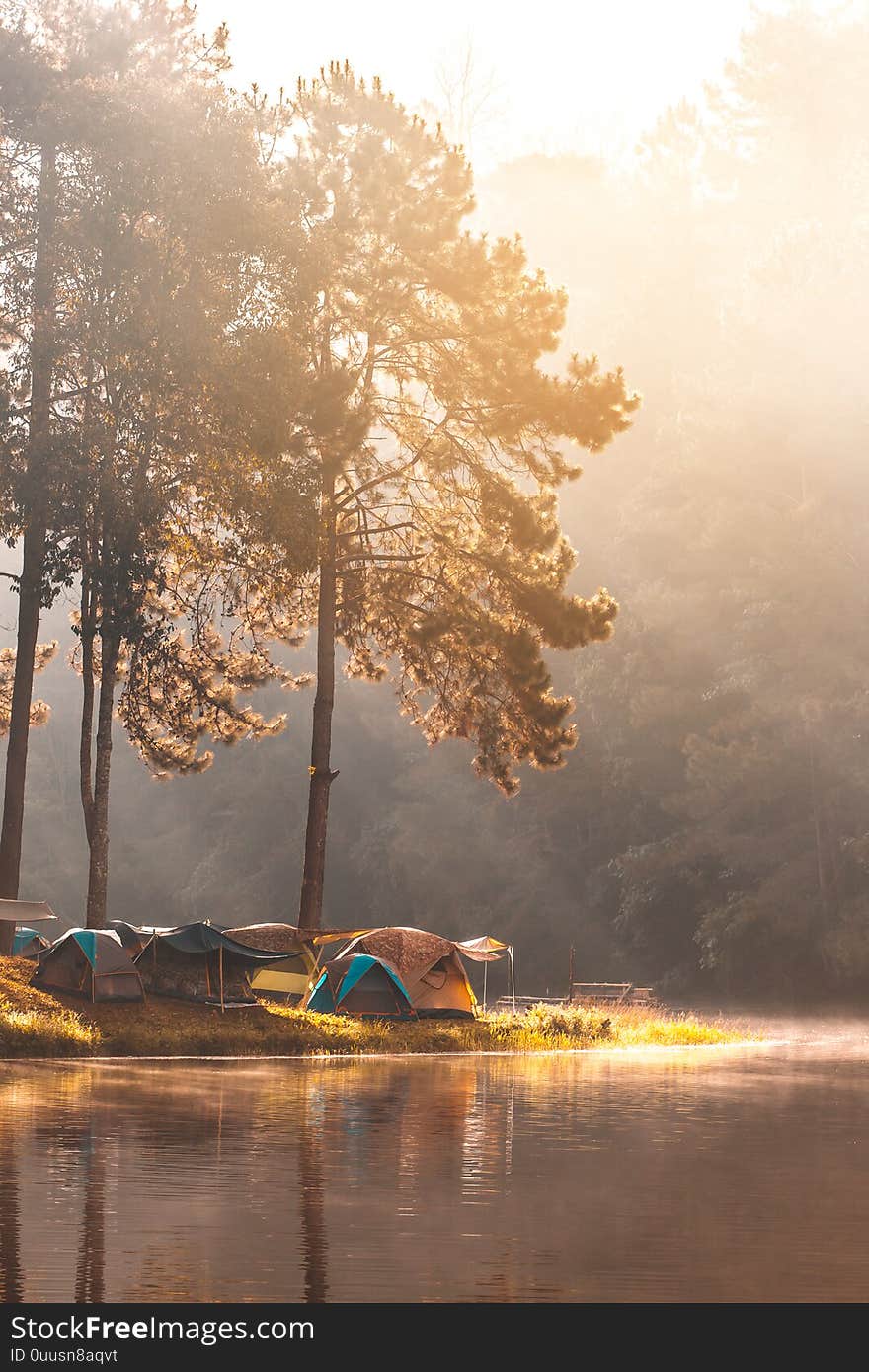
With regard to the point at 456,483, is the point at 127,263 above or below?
above

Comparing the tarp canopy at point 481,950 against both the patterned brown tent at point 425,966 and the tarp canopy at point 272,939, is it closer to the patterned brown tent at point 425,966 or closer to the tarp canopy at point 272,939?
the patterned brown tent at point 425,966

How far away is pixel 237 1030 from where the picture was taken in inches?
1041

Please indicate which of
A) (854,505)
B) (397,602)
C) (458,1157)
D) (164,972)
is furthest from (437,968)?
(854,505)

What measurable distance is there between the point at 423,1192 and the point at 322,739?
73.6 ft

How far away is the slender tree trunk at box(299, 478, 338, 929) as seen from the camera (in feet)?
107

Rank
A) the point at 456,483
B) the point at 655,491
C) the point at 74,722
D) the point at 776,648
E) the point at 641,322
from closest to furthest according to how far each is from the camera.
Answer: the point at 456,483 → the point at 776,648 → the point at 655,491 → the point at 641,322 → the point at 74,722

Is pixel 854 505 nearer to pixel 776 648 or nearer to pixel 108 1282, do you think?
pixel 776 648

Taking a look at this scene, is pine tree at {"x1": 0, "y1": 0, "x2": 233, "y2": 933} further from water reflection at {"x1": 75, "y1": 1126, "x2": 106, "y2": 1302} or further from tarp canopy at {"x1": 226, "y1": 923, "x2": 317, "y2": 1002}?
water reflection at {"x1": 75, "y1": 1126, "x2": 106, "y2": 1302}

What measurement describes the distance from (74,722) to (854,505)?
5616 centimetres

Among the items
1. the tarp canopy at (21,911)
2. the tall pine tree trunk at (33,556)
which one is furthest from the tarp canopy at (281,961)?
the tall pine tree trunk at (33,556)

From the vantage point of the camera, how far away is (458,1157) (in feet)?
→ 41.8

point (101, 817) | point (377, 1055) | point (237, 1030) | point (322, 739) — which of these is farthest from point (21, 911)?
point (377, 1055)

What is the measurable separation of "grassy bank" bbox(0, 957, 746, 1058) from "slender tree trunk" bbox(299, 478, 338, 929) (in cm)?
342

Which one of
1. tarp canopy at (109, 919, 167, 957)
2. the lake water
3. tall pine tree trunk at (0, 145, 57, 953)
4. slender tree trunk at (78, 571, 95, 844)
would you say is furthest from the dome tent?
the lake water
